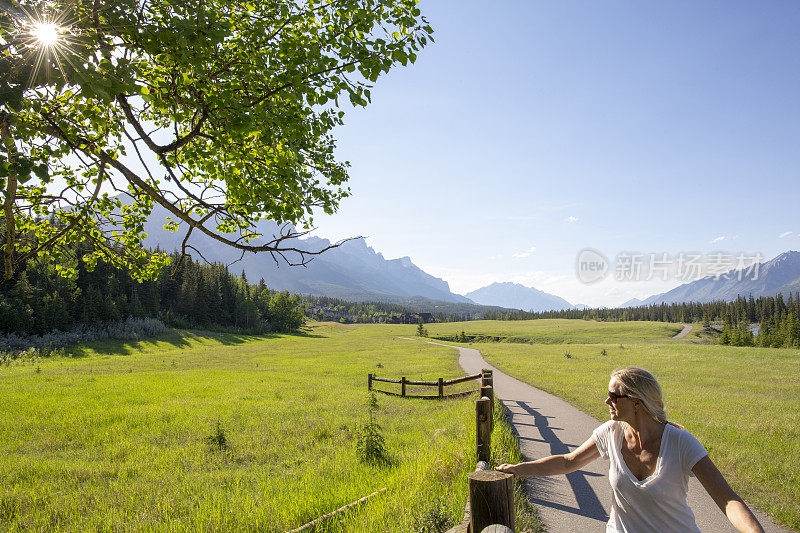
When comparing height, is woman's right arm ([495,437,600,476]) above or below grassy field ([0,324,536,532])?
above

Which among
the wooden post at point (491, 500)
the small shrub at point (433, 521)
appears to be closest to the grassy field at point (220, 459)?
the small shrub at point (433, 521)

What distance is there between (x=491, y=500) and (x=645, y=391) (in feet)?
5.04

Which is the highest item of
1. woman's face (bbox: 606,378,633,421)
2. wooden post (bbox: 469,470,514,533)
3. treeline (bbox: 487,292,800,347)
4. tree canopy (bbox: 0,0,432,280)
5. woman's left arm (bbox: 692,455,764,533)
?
tree canopy (bbox: 0,0,432,280)

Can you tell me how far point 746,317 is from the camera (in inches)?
5374

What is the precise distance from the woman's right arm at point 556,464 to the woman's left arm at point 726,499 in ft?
2.70

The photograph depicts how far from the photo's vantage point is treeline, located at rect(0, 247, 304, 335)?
5341 cm

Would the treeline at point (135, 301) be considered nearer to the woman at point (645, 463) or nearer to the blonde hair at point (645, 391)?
the woman at point (645, 463)

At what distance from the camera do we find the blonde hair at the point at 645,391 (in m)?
3.02

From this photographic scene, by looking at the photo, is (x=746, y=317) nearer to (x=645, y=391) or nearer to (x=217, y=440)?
(x=217, y=440)

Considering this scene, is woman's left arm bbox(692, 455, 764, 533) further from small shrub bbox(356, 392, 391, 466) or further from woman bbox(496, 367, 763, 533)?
small shrub bbox(356, 392, 391, 466)

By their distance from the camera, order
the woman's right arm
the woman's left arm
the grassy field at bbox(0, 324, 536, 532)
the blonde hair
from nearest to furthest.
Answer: the woman's left arm < the blonde hair < the woman's right arm < the grassy field at bbox(0, 324, 536, 532)

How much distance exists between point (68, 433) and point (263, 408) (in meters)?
6.68

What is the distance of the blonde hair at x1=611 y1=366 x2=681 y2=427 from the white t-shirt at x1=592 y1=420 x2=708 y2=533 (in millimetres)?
122

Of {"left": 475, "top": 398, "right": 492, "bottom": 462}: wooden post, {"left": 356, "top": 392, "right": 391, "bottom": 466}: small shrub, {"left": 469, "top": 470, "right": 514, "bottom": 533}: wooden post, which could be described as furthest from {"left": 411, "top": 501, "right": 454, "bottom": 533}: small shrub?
{"left": 356, "top": 392, "right": 391, "bottom": 466}: small shrub
